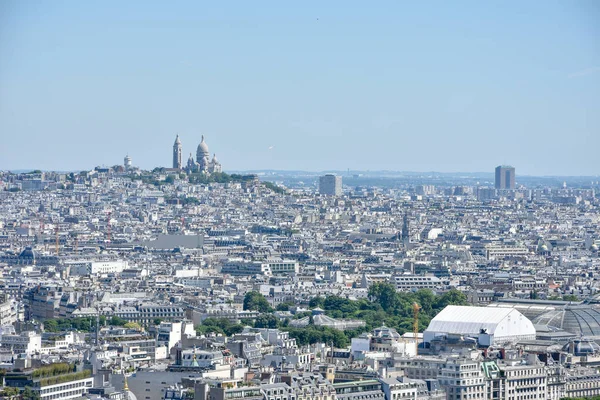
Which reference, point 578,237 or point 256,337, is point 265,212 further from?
point 256,337

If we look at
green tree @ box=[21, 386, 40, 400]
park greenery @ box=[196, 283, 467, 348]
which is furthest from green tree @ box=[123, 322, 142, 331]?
green tree @ box=[21, 386, 40, 400]

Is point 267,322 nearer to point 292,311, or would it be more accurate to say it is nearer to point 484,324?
point 292,311

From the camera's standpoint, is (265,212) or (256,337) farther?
(265,212)

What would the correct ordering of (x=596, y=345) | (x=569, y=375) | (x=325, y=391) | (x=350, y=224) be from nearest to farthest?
(x=325, y=391) < (x=569, y=375) < (x=596, y=345) < (x=350, y=224)

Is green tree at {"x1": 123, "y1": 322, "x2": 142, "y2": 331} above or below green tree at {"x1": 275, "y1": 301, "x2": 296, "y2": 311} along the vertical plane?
above

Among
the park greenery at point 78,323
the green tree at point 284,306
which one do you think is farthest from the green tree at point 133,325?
the green tree at point 284,306

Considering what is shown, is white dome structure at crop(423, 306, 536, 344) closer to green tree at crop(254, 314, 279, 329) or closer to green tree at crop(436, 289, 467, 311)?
green tree at crop(254, 314, 279, 329)

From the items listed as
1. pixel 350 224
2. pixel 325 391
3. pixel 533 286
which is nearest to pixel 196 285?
pixel 533 286
